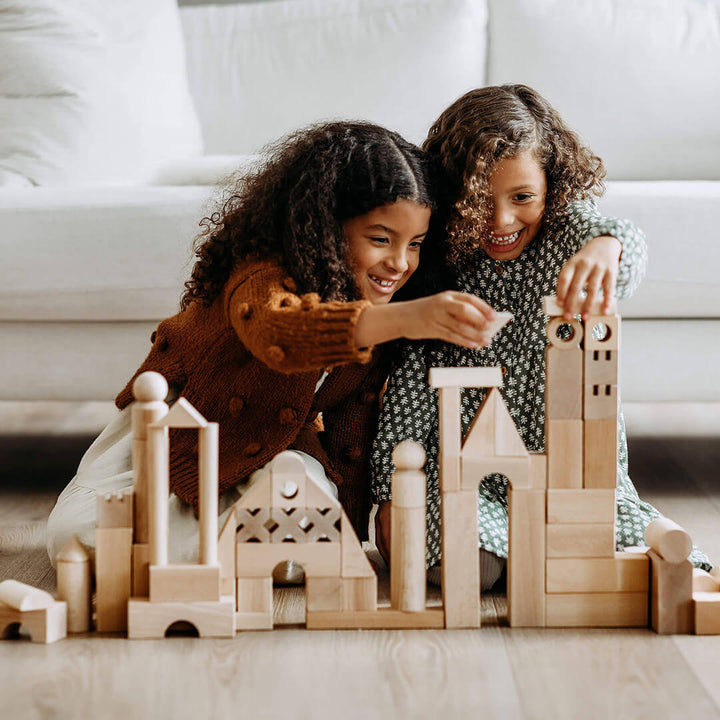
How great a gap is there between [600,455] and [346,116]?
114cm

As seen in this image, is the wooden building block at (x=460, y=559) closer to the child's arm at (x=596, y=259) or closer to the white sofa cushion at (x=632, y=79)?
the child's arm at (x=596, y=259)

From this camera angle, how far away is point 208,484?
0.87 m

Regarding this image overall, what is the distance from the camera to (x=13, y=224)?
1396 mm

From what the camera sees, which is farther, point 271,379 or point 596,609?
point 271,379

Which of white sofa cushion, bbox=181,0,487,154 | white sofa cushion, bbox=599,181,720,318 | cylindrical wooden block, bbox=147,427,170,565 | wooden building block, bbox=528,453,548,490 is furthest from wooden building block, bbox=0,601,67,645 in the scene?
white sofa cushion, bbox=181,0,487,154

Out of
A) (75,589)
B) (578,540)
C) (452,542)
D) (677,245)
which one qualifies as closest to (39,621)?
(75,589)

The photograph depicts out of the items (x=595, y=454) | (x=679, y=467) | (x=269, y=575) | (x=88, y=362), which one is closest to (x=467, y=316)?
(x=595, y=454)

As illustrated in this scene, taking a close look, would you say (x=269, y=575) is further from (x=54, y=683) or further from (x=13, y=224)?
(x=13, y=224)

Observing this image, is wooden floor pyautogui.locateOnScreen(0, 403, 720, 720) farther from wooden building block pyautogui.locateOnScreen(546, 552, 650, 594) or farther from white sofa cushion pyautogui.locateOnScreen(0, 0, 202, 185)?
white sofa cushion pyautogui.locateOnScreen(0, 0, 202, 185)

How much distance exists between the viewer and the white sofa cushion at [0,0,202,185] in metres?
1.67

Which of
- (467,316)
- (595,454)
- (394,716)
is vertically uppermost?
(467,316)

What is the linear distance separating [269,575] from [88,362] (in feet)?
2.13

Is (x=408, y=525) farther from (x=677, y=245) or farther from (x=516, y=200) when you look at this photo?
(x=677, y=245)

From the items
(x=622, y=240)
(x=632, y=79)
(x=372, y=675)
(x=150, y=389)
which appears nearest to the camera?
(x=372, y=675)
